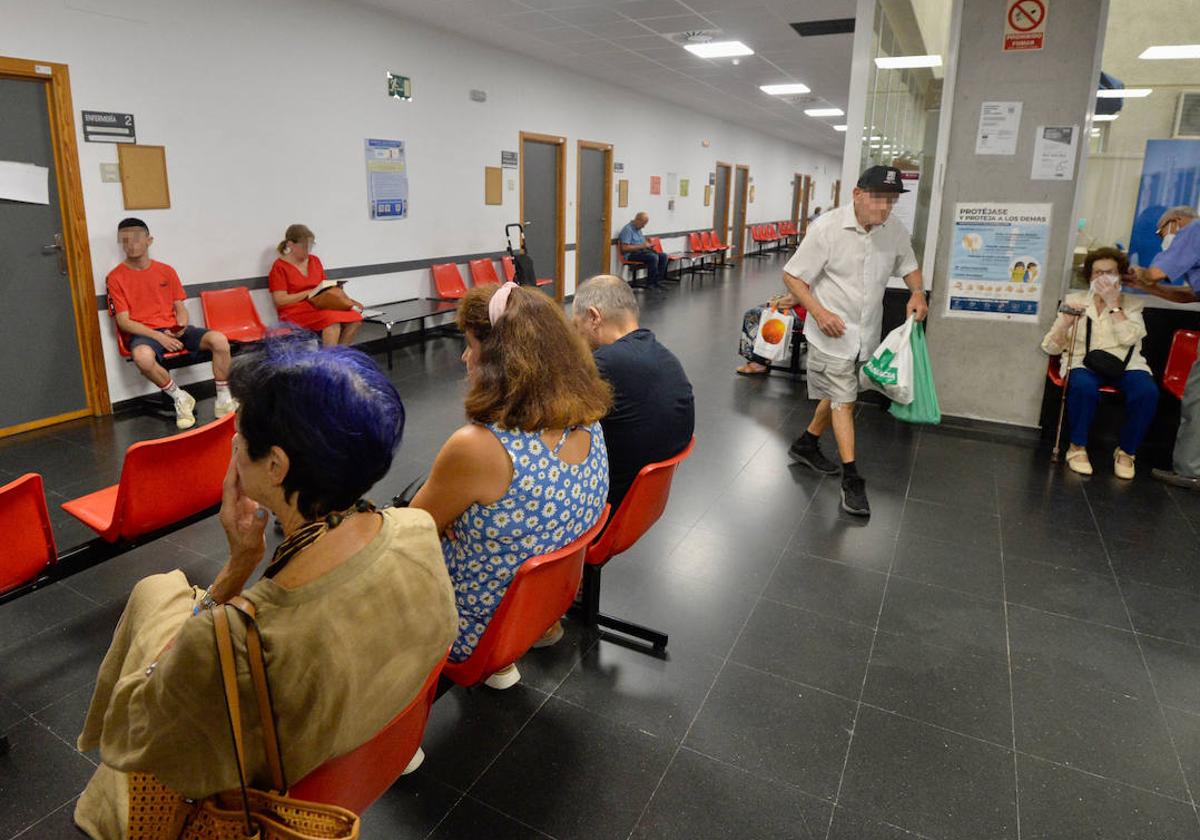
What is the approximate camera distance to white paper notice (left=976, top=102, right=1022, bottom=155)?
14.5ft

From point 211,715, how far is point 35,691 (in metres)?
1.70

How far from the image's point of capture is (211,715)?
0.95 m

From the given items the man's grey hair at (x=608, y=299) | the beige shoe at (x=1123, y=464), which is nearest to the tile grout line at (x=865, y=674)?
the beige shoe at (x=1123, y=464)

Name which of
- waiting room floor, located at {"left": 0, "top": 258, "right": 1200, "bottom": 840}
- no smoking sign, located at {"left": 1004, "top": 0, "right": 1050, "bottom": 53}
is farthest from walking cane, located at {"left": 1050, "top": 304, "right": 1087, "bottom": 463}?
no smoking sign, located at {"left": 1004, "top": 0, "right": 1050, "bottom": 53}

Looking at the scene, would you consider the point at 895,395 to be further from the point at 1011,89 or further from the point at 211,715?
the point at 211,715

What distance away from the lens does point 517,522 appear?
162 centimetres

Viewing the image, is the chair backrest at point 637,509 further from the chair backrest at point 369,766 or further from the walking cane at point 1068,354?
the walking cane at point 1068,354

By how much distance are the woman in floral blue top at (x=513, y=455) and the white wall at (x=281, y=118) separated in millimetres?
4285

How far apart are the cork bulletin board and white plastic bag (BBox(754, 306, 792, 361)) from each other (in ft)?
13.9

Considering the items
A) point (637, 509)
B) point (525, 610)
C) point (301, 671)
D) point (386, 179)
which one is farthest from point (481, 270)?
point (301, 671)

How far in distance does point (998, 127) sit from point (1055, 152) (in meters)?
0.35

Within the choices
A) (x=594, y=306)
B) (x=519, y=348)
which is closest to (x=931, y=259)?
(x=594, y=306)

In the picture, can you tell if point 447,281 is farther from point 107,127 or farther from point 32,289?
point 32,289

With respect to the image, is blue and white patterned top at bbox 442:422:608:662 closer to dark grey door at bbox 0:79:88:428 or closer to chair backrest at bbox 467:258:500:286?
dark grey door at bbox 0:79:88:428
